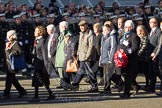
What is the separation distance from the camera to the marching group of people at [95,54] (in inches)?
491

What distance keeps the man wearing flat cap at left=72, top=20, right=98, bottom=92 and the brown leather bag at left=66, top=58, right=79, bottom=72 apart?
13 centimetres

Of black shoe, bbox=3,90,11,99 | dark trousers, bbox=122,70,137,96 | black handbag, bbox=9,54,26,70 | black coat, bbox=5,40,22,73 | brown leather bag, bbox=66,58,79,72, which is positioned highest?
black coat, bbox=5,40,22,73

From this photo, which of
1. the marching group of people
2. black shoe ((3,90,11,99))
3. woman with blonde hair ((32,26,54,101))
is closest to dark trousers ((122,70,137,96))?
the marching group of people

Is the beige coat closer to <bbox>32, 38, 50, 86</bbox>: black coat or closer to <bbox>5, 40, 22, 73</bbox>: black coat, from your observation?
<bbox>32, 38, 50, 86</bbox>: black coat

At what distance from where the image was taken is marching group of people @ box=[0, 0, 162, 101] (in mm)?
12461

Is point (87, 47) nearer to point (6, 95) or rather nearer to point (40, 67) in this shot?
point (40, 67)

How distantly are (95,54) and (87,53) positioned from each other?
10.4 inches

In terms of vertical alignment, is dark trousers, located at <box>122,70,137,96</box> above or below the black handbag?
below

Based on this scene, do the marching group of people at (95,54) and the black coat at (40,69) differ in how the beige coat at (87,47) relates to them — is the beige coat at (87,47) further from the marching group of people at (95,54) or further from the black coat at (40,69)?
the black coat at (40,69)

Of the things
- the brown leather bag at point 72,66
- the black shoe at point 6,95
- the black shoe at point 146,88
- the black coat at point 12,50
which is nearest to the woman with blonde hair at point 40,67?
the black coat at point 12,50

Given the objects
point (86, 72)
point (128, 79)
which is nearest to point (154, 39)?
point (128, 79)

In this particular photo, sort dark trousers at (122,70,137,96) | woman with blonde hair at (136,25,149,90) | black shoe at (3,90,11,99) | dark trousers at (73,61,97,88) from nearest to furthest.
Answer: dark trousers at (122,70,137,96) → black shoe at (3,90,11,99) → woman with blonde hair at (136,25,149,90) → dark trousers at (73,61,97,88)

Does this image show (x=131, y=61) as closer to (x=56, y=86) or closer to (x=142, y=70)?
(x=142, y=70)

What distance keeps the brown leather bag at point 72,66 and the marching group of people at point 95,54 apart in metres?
0.08
